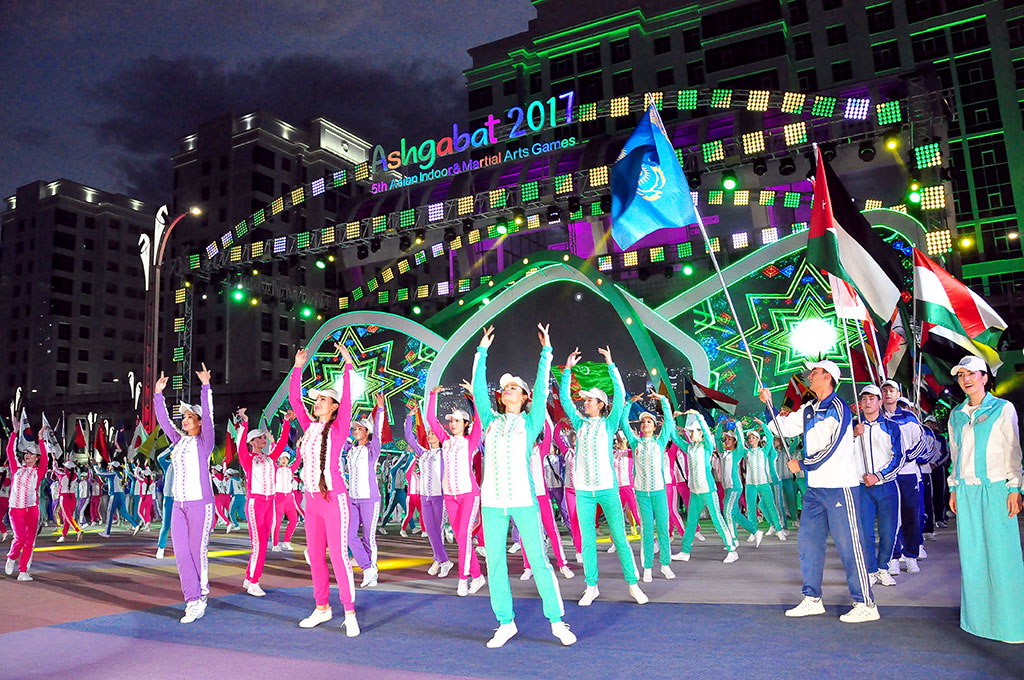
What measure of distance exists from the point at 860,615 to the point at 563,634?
7.45 ft

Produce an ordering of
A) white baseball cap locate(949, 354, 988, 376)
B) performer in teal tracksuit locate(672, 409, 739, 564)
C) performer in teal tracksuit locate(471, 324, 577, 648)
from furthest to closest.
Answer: performer in teal tracksuit locate(672, 409, 739, 564)
white baseball cap locate(949, 354, 988, 376)
performer in teal tracksuit locate(471, 324, 577, 648)

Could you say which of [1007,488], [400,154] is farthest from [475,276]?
[1007,488]

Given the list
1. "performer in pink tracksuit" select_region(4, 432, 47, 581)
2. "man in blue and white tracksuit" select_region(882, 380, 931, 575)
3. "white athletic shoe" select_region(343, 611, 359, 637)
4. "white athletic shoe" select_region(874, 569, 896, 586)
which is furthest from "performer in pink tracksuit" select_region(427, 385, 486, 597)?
"performer in pink tracksuit" select_region(4, 432, 47, 581)

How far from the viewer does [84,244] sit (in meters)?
79.6

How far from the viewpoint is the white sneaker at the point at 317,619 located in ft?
20.5

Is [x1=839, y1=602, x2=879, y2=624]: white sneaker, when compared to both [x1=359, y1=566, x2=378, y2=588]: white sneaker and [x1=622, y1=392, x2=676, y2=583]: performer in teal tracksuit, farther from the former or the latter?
[x1=359, y1=566, x2=378, y2=588]: white sneaker

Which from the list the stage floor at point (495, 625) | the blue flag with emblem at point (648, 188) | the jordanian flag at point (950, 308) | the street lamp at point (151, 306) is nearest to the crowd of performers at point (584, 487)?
the stage floor at point (495, 625)

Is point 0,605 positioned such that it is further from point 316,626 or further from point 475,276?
point 475,276

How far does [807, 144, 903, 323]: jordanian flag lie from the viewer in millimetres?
7938

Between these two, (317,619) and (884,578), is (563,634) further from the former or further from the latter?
(884,578)

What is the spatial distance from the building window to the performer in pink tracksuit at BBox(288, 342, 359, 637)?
48353 mm

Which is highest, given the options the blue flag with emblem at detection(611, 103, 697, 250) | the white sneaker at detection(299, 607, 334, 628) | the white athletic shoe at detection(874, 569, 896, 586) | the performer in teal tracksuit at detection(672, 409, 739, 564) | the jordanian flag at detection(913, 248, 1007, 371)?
the blue flag with emblem at detection(611, 103, 697, 250)

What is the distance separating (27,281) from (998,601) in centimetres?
8787

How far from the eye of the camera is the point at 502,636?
5406 mm
